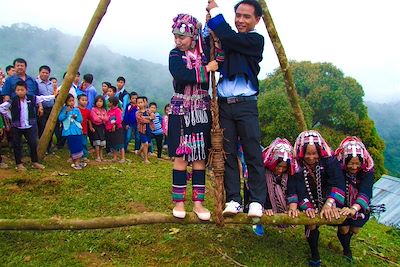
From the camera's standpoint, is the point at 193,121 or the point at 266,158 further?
the point at 266,158

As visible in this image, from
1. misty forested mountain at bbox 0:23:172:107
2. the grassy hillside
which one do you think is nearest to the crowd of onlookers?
the grassy hillside

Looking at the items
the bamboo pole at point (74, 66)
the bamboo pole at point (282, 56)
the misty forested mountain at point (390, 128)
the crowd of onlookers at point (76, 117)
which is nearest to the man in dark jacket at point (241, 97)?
the bamboo pole at point (282, 56)

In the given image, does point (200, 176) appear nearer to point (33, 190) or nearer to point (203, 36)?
point (203, 36)

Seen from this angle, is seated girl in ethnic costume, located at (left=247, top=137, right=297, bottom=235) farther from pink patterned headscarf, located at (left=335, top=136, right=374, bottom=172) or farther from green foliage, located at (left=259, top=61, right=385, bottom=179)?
green foliage, located at (left=259, top=61, right=385, bottom=179)

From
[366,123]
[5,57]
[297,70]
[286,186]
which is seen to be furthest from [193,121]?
[5,57]

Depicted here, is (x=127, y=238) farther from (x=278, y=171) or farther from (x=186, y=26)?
(x=186, y=26)

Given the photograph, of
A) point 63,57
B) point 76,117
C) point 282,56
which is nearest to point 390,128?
point 63,57

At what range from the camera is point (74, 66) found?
21.9 feet

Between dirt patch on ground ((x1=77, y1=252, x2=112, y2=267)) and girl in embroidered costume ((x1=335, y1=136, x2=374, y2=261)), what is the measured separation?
255 cm

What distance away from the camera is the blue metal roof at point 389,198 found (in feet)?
40.2

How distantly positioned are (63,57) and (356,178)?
1161 inches

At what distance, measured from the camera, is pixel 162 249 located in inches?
169

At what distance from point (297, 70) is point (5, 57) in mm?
21613

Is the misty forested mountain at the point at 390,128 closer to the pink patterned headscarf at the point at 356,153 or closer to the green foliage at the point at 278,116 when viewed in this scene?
the green foliage at the point at 278,116
